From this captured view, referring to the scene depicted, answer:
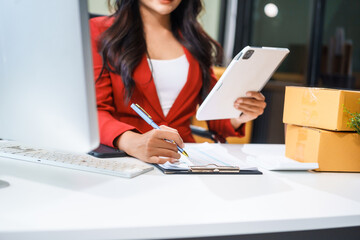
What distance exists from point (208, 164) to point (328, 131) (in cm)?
34

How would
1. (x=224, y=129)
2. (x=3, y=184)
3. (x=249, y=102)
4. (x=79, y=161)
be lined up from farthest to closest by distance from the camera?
(x=224, y=129) < (x=249, y=102) < (x=79, y=161) < (x=3, y=184)

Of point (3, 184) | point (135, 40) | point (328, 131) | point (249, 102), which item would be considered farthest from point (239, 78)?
point (3, 184)

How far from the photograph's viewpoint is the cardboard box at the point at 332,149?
3.42 ft

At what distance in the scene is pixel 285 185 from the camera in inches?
35.2

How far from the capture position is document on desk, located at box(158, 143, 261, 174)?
37.0 inches

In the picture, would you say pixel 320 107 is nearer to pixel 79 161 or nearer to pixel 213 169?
pixel 213 169

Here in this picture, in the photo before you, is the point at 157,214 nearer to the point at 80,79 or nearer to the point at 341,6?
the point at 80,79

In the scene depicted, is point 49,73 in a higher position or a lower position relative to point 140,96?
higher

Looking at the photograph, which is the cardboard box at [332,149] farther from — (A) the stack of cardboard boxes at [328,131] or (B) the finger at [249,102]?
(B) the finger at [249,102]

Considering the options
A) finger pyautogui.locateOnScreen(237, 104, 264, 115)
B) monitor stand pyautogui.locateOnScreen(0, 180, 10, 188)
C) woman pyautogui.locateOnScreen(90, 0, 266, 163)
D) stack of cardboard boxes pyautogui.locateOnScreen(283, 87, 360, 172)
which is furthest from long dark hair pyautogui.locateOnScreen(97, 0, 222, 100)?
monitor stand pyautogui.locateOnScreen(0, 180, 10, 188)

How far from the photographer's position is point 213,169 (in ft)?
3.10

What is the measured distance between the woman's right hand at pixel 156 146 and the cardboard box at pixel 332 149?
35 centimetres

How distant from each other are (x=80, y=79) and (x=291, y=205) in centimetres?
46

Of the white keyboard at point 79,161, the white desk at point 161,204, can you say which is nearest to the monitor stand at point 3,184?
the white desk at point 161,204
